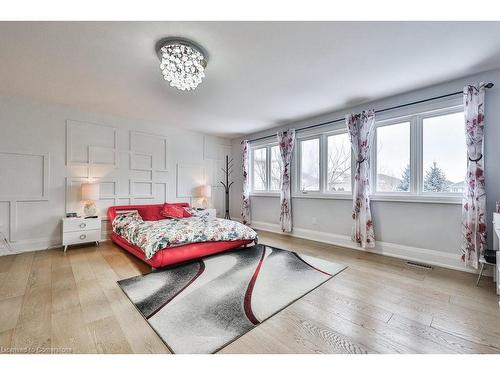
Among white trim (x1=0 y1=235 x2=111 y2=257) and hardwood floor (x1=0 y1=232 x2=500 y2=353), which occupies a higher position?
white trim (x1=0 y1=235 x2=111 y2=257)

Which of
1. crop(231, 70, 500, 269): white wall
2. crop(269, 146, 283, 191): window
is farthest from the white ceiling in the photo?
crop(269, 146, 283, 191): window

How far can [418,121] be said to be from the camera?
2902 mm

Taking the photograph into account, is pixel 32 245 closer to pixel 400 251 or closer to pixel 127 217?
pixel 127 217

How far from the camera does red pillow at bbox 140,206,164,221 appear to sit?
3.83 m

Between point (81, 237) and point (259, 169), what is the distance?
375 cm

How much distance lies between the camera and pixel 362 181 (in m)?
3.24

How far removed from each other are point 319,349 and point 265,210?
376 cm

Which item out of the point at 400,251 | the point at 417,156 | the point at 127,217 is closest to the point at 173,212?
the point at 127,217

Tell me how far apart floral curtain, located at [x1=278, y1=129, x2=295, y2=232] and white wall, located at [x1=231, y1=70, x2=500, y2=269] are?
0.38 metres

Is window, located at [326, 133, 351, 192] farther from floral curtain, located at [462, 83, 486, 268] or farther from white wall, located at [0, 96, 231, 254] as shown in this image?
white wall, located at [0, 96, 231, 254]

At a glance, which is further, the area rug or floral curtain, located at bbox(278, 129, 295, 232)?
floral curtain, located at bbox(278, 129, 295, 232)

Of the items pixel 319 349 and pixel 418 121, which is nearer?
pixel 319 349
